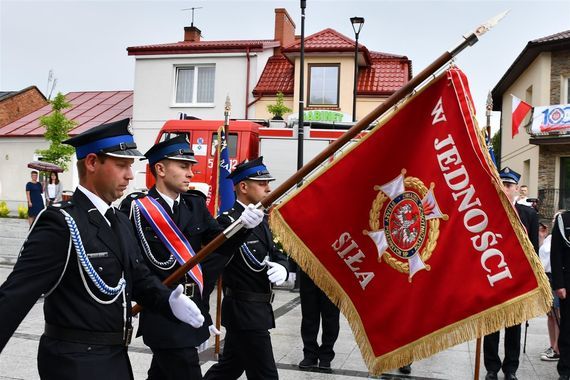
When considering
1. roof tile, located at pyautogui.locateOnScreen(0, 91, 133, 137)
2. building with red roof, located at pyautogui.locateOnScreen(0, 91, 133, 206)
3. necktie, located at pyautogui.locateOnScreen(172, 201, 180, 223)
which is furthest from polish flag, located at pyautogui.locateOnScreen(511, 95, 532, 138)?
building with red roof, located at pyautogui.locateOnScreen(0, 91, 133, 206)

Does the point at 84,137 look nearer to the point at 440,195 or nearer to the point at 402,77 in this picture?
the point at 440,195

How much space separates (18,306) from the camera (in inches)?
87.0

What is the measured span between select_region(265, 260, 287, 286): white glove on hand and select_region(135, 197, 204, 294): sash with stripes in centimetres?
65

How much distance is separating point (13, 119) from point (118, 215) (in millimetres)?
30911

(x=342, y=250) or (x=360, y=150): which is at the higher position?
(x=360, y=150)

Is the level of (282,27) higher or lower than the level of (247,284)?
higher

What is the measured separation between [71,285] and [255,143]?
35.4 ft

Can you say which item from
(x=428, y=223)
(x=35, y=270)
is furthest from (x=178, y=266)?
(x=428, y=223)

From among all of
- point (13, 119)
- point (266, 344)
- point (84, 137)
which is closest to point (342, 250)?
point (266, 344)

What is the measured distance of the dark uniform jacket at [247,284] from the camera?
4.21 meters

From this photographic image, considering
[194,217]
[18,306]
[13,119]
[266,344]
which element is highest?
[13,119]

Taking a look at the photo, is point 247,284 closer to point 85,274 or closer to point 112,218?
point 112,218

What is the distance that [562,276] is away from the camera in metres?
5.78

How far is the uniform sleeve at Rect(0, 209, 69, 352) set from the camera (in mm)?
2191
